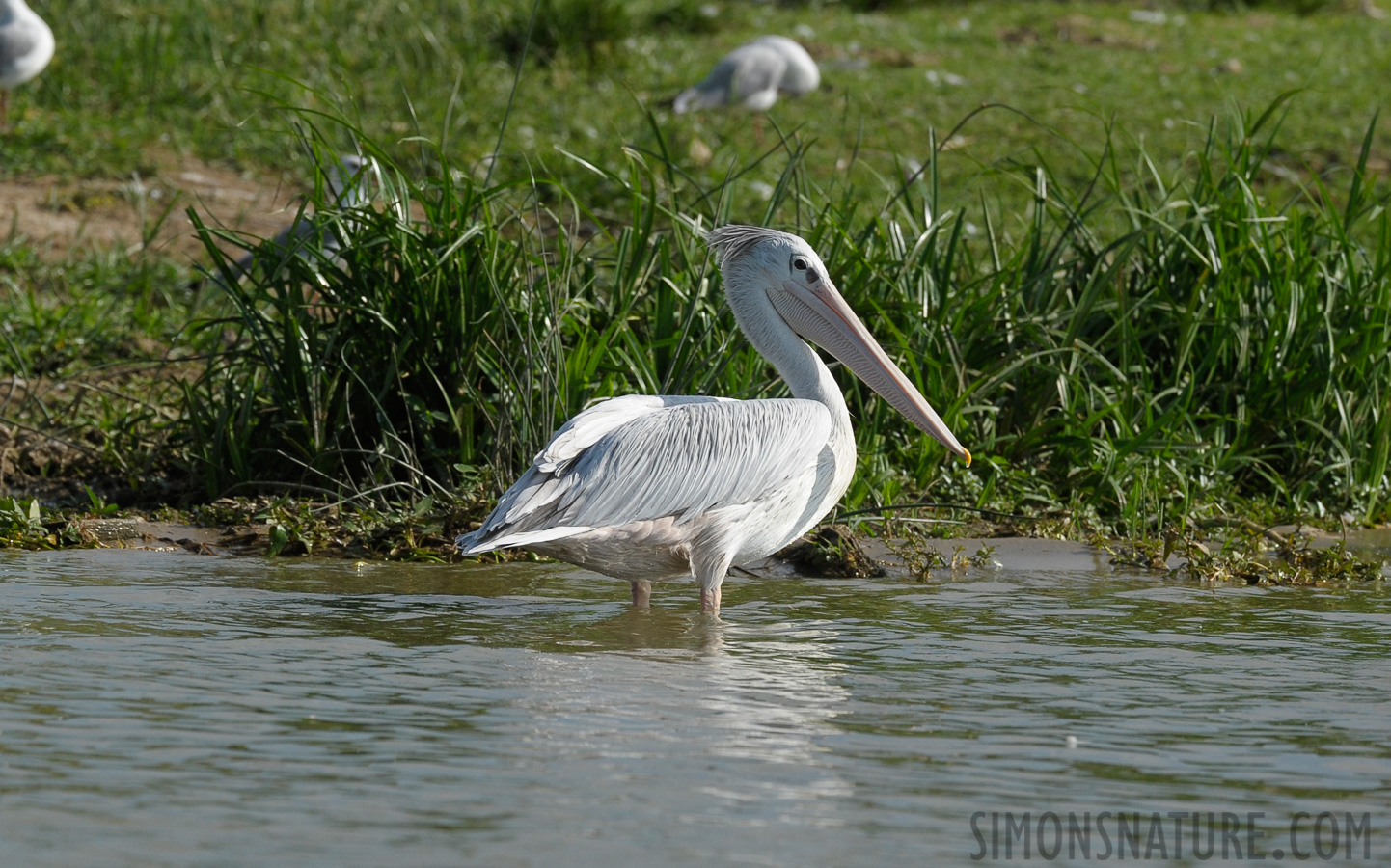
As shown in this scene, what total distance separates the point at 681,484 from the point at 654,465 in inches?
3.4

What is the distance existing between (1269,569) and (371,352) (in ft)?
9.51

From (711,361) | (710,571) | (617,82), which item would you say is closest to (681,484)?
(710,571)

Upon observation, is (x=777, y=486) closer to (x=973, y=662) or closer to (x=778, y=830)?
(x=973, y=662)

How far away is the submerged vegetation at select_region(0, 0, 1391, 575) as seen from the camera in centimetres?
525

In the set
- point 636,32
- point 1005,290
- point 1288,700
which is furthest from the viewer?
point 636,32

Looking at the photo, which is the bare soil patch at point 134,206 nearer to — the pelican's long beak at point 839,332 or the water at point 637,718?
the water at point 637,718

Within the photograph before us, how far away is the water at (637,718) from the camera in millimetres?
2506

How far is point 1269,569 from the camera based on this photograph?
497 cm

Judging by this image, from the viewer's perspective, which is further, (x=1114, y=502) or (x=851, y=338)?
(x=1114, y=502)

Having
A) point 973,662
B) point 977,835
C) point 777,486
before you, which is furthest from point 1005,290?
point 977,835

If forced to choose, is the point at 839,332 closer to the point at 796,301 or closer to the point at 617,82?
the point at 796,301

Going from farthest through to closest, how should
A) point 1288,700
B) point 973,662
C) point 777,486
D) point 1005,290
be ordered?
point 1005,290 < point 777,486 < point 973,662 < point 1288,700

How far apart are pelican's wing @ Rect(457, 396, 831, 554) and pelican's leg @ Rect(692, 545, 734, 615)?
0.12 m

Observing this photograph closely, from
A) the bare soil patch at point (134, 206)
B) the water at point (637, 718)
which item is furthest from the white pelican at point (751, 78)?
the water at point (637, 718)
